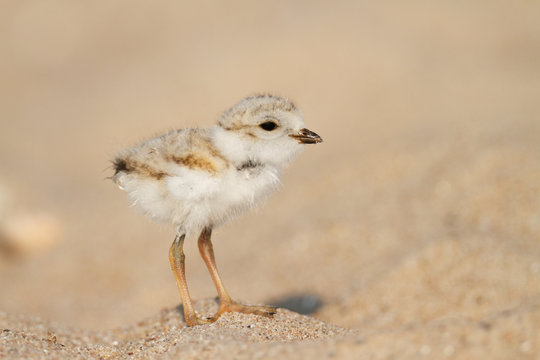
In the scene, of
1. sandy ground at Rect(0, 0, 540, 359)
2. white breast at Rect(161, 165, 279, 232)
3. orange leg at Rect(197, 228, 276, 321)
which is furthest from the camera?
sandy ground at Rect(0, 0, 540, 359)

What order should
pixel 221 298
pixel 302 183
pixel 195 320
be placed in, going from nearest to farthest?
pixel 195 320
pixel 221 298
pixel 302 183

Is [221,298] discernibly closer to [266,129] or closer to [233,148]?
[233,148]

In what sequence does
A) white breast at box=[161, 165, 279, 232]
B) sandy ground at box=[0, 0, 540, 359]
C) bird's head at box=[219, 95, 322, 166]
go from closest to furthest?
white breast at box=[161, 165, 279, 232], bird's head at box=[219, 95, 322, 166], sandy ground at box=[0, 0, 540, 359]

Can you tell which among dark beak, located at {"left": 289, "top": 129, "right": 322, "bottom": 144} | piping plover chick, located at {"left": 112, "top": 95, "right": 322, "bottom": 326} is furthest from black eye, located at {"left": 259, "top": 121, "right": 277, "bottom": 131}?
dark beak, located at {"left": 289, "top": 129, "right": 322, "bottom": 144}

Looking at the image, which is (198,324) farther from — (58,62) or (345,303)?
(58,62)

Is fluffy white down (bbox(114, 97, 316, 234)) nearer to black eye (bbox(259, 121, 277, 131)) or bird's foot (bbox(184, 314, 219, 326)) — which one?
black eye (bbox(259, 121, 277, 131))

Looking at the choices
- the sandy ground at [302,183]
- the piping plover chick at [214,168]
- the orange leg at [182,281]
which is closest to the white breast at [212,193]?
the piping plover chick at [214,168]

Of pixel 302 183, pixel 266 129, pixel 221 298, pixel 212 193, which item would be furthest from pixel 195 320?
pixel 302 183
